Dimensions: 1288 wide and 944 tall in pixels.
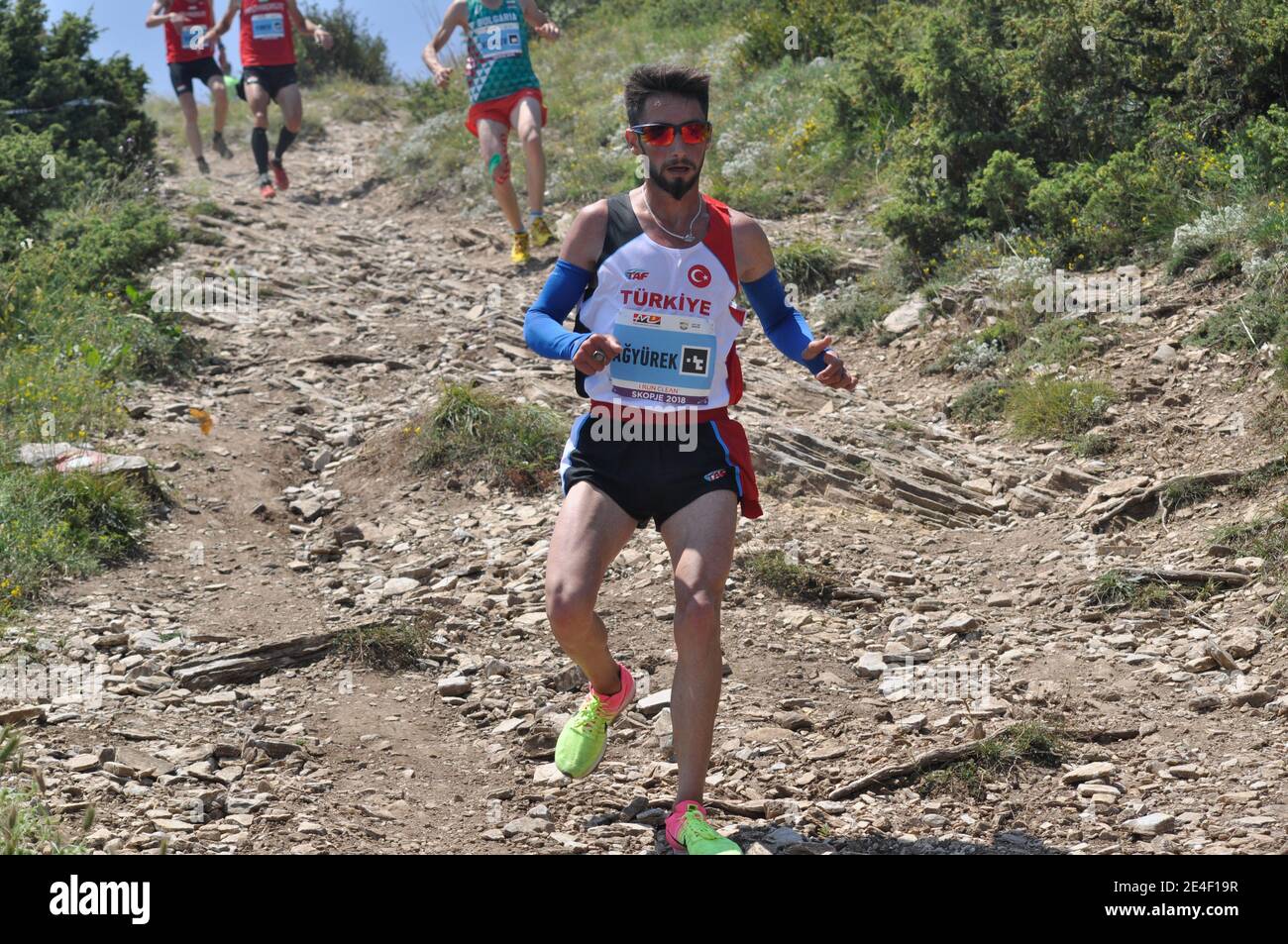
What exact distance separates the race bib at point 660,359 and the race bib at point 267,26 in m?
10.1

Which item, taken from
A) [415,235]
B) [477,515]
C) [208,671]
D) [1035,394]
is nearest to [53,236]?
[415,235]

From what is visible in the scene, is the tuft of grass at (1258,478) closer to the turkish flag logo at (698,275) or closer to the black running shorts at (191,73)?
the turkish flag logo at (698,275)

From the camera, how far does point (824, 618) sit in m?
5.80

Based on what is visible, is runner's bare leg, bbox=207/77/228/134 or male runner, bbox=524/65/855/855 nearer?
male runner, bbox=524/65/855/855

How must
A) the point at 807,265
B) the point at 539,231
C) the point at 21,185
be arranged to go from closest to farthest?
1. the point at 807,265
2. the point at 21,185
3. the point at 539,231

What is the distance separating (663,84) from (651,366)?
877 mm

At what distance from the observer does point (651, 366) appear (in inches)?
162

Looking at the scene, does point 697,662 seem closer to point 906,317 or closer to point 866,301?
point 906,317

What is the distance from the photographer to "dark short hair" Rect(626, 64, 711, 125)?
13.6 feet

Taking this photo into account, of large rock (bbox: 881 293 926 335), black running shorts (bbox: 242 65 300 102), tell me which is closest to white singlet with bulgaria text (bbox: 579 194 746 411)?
large rock (bbox: 881 293 926 335)

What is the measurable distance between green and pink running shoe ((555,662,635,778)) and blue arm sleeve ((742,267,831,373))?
46.8 inches

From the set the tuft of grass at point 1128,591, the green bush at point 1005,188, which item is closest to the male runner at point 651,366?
the tuft of grass at point 1128,591

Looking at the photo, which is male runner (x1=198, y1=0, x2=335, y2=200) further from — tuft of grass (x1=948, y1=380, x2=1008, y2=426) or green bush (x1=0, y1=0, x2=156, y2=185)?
tuft of grass (x1=948, y1=380, x2=1008, y2=426)

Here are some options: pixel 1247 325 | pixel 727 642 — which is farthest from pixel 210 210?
pixel 1247 325
